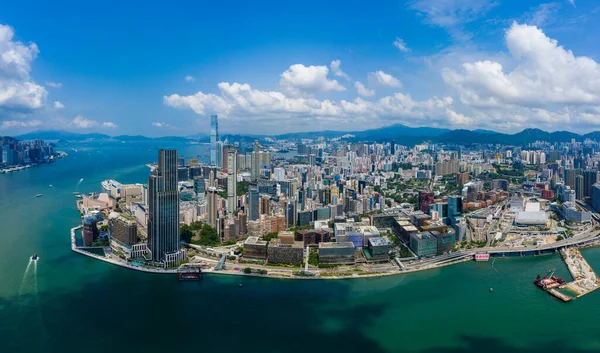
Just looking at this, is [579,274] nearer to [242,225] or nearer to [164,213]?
[242,225]

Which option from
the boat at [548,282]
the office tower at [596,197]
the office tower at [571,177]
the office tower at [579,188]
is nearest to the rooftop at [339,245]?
the boat at [548,282]

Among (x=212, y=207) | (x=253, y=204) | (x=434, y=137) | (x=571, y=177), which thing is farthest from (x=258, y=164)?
(x=434, y=137)

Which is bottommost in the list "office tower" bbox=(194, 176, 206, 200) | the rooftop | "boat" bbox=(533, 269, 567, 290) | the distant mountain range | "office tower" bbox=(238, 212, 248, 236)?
"boat" bbox=(533, 269, 567, 290)

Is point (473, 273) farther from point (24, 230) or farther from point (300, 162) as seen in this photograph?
point (300, 162)

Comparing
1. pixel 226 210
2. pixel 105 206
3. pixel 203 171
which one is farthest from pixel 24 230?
pixel 203 171

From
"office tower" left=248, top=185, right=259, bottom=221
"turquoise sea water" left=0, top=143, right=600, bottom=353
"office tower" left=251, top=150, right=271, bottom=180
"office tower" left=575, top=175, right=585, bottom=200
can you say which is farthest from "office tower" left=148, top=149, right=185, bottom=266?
"office tower" left=575, top=175, right=585, bottom=200

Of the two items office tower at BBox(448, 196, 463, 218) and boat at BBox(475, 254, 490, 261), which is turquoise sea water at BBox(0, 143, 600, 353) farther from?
office tower at BBox(448, 196, 463, 218)
